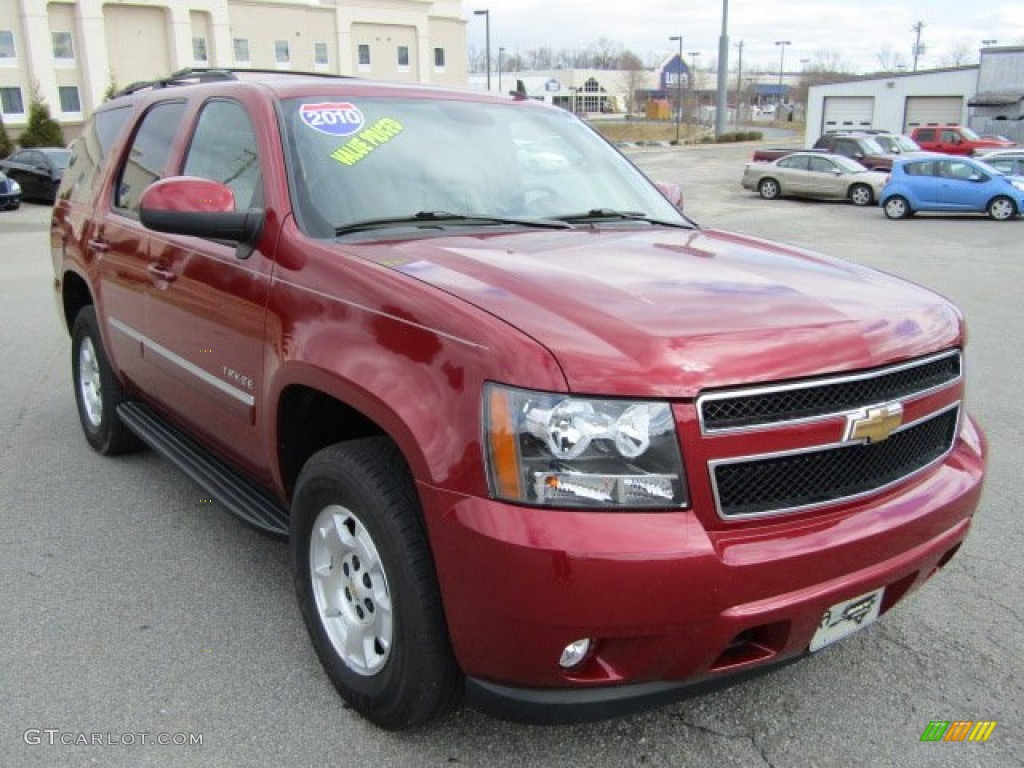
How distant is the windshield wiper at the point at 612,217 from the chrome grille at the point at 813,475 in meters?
1.52

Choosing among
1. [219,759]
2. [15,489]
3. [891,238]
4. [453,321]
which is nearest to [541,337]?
[453,321]

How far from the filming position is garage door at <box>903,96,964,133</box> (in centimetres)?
4672

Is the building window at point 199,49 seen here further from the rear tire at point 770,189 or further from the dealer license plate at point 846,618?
the dealer license plate at point 846,618

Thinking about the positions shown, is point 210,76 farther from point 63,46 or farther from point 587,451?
point 63,46

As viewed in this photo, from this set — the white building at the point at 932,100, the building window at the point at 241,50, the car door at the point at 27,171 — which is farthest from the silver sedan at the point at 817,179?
the building window at the point at 241,50

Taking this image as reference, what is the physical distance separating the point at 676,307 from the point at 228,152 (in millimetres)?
2100

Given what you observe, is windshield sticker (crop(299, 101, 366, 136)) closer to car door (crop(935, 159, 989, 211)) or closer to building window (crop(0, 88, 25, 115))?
car door (crop(935, 159, 989, 211))

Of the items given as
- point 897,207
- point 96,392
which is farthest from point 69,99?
point 96,392

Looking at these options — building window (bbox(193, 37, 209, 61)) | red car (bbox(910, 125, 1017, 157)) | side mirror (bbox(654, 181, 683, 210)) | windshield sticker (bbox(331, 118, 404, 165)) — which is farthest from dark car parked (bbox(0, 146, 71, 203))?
building window (bbox(193, 37, 209, 61))

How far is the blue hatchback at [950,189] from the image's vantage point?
21016 millimetres

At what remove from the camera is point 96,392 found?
525 centimetres

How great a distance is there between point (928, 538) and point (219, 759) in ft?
6.98

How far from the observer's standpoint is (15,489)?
4.78 m

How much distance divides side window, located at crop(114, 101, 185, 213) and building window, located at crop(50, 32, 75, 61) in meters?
Result: 49.3
